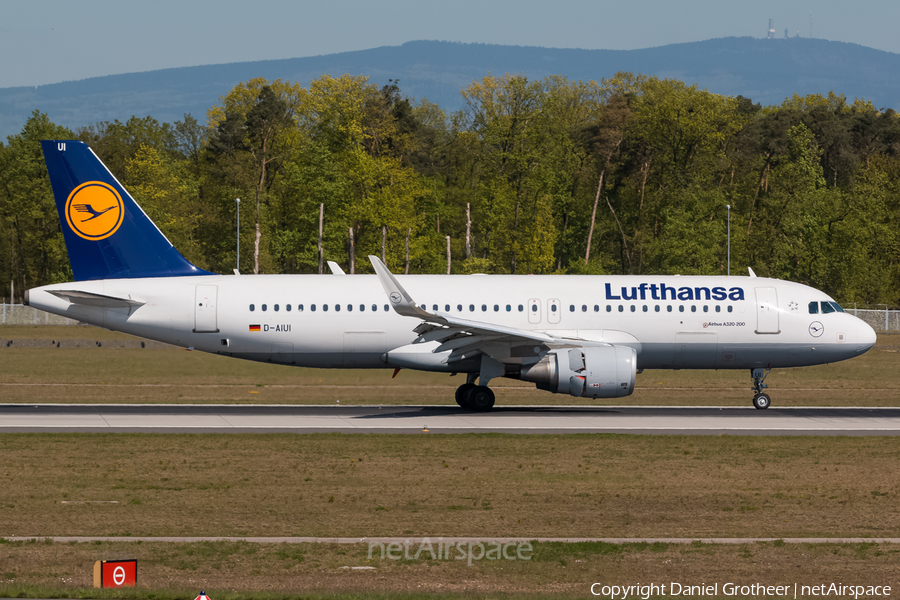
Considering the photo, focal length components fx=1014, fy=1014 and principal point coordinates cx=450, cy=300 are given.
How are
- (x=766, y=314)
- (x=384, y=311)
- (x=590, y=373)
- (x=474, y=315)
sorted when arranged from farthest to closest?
(x=766, y=314) → (x=474, y=315) → (x=384, y=311) → (x=590, y=373)

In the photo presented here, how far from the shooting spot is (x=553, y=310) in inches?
1231

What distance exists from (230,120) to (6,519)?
91406mm

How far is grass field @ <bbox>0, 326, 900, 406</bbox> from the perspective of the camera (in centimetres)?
3362

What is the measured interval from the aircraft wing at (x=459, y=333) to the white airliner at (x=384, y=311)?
7.5 inches

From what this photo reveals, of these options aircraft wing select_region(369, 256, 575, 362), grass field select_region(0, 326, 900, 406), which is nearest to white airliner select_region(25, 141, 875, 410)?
aircraft wing select_region(369, 256, 575, 362)

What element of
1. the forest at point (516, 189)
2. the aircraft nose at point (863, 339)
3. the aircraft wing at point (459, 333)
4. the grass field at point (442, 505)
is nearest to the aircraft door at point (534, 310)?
the aircraft wing at point (459, 333)

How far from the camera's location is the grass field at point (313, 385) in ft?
110

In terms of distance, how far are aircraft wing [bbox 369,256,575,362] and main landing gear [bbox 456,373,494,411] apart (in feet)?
4.22

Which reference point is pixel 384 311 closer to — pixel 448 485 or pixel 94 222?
pixel 94 222

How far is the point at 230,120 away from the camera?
335ft

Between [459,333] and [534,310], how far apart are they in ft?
11.3

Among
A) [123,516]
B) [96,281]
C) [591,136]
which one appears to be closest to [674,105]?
[591,136]

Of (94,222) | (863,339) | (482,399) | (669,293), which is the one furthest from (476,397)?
(94,222)

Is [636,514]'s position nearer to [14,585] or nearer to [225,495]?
[225,495]
